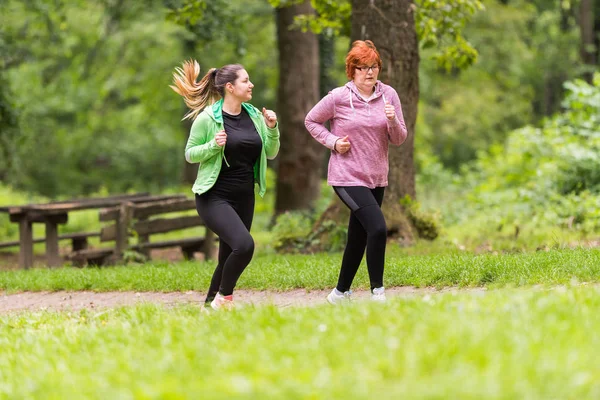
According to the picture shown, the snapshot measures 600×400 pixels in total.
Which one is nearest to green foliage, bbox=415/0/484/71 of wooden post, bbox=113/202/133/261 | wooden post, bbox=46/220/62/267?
wooden post, bbox=113/202/133/261

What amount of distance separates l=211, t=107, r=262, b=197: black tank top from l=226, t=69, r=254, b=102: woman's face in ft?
0.59

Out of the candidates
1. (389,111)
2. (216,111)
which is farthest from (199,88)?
(389,111)

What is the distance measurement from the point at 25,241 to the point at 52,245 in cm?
40

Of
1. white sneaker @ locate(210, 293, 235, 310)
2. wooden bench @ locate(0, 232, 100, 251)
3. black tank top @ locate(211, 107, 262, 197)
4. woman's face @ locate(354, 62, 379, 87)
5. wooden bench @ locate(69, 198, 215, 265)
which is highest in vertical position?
woman's face @ locate(354, 62, 379, 87)

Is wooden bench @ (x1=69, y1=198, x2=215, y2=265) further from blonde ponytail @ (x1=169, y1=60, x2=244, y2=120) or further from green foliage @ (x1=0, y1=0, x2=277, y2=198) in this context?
green foliage @ (x1=0, y1=0, x2=277, y2=198)

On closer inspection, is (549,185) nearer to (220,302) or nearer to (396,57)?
(396,57)

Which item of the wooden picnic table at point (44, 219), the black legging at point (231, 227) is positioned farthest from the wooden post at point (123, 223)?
the black legging at point (231, 227)

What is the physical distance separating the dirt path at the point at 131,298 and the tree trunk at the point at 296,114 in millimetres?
8275

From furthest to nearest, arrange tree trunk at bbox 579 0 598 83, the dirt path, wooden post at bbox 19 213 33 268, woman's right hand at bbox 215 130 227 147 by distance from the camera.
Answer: tree trunk at bbox 579 0 598 83, wooden post at bbox 19 213 33 268, the dirt path, woman's right hand at bbox 215 130 227 147

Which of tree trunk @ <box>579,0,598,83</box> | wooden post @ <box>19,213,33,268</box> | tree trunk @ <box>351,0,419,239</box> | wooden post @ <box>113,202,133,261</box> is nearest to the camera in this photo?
tree trunk @ <box>351,0,419,239</box>

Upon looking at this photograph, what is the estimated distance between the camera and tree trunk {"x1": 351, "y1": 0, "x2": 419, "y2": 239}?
1209 cm

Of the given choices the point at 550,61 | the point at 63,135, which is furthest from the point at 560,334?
the point at 63,135

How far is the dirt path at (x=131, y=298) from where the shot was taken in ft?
28.8

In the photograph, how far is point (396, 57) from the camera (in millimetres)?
12133
